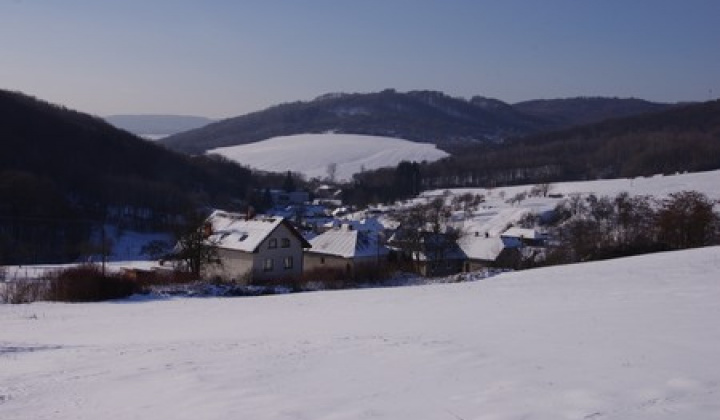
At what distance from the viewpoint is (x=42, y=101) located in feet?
431

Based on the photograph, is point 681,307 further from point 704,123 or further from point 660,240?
point 704,123

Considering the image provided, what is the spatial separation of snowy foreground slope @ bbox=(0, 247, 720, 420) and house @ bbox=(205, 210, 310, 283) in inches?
808

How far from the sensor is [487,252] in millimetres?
56250

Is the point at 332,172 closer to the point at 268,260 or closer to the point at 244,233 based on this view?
the point at 244,233

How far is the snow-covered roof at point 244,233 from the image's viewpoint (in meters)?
41.7

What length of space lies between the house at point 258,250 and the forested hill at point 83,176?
2285cm

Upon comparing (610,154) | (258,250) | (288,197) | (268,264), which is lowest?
(268,264)

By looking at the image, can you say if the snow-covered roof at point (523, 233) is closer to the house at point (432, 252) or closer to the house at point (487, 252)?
the house at point (487, 252)

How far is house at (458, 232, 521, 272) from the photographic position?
54875 millimetres

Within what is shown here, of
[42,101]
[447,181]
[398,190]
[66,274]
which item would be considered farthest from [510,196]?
[66,274]

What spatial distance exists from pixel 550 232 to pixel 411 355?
6898cm

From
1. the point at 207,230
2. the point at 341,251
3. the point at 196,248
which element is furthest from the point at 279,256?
the point at 341,251

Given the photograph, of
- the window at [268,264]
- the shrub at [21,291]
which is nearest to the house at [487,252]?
the window at [268,264]

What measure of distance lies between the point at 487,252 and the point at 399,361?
1836 inches
